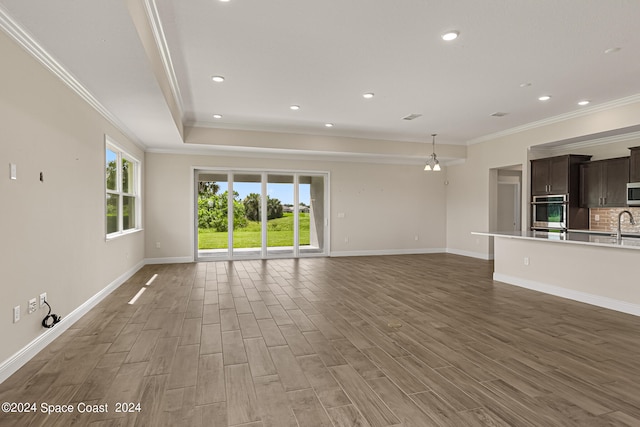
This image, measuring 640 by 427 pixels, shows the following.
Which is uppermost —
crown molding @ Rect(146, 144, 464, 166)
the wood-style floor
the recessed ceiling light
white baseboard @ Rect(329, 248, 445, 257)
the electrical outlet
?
the recessed ceiling light

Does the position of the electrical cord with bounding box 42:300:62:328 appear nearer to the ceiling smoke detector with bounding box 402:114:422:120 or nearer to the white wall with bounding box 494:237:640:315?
the ceiling smoke detector with bounding box 402:114:422:120

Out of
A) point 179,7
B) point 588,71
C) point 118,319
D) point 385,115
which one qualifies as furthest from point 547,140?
point 118,319

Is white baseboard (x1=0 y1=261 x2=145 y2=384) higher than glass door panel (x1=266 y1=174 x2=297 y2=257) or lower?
lower

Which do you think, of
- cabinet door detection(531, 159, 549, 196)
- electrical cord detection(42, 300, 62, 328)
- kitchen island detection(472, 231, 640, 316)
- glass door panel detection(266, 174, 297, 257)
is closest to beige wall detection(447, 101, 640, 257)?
cabinet door detection(531, 159, 549, 196)

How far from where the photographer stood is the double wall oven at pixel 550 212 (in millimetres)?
6551

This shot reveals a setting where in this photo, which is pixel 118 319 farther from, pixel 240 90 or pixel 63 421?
pixel 240 90

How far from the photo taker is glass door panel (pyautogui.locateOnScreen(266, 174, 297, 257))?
28.4 ft

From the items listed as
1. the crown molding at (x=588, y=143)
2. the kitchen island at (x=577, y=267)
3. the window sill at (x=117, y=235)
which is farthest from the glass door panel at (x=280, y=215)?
the crown molding at (x=588, y=143)

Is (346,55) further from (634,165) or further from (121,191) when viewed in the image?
(634,165)

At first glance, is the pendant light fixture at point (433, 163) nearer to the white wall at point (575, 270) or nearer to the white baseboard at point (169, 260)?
the white wall at point (575, 270)

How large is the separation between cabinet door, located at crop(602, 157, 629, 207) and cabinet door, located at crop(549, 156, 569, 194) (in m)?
0.56

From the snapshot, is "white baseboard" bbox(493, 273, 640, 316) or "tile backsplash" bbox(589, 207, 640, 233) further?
"tile backsplash" bbox(589, 207, 640, 233)

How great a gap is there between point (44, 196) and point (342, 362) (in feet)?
9.78

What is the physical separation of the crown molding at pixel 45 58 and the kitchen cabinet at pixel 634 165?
795cm
